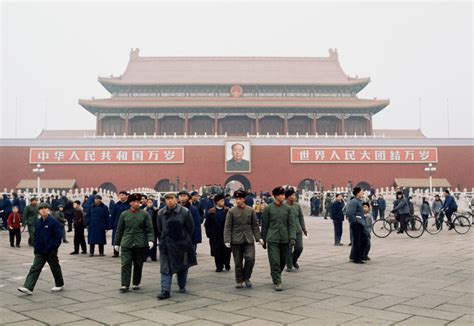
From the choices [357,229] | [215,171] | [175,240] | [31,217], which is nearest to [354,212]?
[357,229]

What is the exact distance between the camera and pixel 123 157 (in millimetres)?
27516

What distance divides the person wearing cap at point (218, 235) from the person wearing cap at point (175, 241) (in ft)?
4.58

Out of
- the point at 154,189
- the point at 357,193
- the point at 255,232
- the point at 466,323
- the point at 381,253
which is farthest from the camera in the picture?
the point at 154,189

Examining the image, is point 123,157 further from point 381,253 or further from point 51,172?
point 381,253

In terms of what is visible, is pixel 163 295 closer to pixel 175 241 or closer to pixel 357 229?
pixel 175 241

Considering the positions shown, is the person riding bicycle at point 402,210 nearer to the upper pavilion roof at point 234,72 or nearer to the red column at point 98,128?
the upper pavilion roof at point 234,72

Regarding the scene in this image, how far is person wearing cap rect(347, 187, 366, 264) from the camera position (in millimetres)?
7188

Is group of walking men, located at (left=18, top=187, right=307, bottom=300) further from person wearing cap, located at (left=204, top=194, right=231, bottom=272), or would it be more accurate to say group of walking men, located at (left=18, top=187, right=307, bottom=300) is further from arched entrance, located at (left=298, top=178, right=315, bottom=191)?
arched entrance, located at (left=298, top=178, right=315, bottom=191)

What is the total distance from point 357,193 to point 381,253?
1481 mm

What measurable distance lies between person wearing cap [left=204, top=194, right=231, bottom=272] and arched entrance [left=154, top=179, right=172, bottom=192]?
831 inches

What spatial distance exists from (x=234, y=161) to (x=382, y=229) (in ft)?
53.8

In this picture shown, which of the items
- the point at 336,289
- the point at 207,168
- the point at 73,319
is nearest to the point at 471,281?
the point at 336,289

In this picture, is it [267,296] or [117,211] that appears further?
[117,211]

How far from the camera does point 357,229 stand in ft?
24.2
